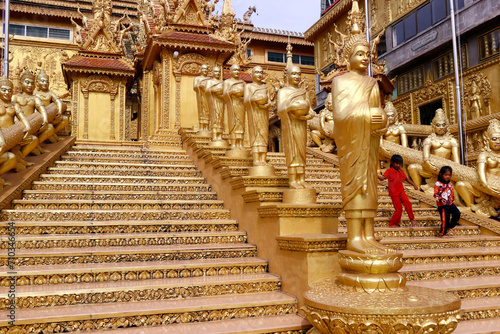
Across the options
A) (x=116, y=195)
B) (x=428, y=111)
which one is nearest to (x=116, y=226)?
(x=116, y=195)

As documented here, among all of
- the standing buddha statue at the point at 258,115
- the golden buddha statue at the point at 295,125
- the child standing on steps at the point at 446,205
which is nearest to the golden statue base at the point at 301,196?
the golden buddha statue at the point at 295,125

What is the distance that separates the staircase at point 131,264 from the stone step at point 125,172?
0.08 metres

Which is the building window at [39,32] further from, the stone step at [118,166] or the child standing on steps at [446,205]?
the child standing on steps at [446,205]

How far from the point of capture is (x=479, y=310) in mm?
4012

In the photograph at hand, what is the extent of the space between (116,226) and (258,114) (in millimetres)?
2268

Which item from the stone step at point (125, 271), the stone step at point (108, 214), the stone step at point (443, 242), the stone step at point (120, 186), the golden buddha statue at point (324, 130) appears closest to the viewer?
the stone step at point (125, 271)

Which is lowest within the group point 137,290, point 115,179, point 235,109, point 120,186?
point 137,290

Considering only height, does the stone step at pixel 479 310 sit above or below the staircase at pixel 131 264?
below

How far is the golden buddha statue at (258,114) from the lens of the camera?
5711mm

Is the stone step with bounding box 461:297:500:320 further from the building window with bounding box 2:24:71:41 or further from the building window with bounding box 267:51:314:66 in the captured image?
the building window with bounding box 267:51:314:66

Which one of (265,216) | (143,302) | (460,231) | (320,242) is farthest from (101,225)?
(460,231)

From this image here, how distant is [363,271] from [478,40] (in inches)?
627

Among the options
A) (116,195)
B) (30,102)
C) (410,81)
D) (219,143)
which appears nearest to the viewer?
(116,195)

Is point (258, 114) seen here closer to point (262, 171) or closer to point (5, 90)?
point (262, 171)
